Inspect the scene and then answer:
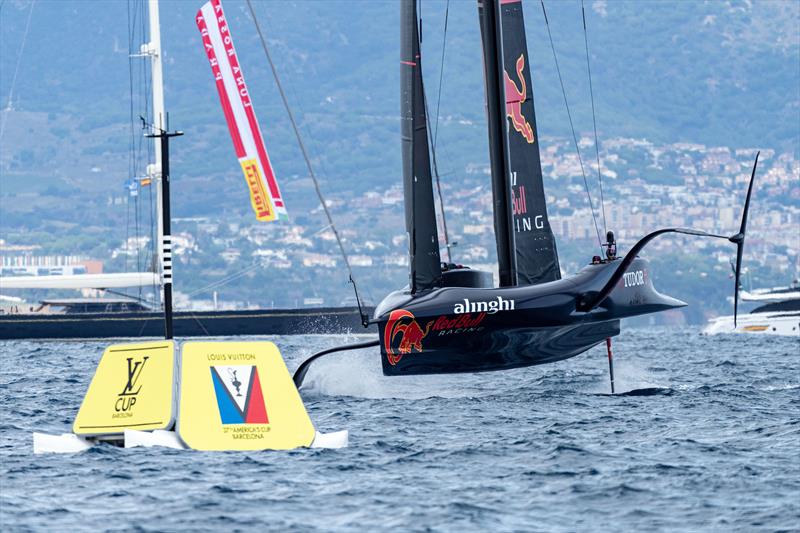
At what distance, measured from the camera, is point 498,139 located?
2048 centimetres

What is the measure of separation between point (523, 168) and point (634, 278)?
2.37 m

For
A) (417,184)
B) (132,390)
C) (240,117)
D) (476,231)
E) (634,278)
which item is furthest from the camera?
(476,231)

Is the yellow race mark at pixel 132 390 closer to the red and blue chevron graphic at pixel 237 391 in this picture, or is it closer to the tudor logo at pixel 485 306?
the red and blue chevron graphic at pixel 237 391

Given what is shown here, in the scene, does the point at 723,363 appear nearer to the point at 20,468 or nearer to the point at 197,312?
the point at 20,468

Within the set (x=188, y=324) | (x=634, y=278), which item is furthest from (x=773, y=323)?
(x=634, y=278)

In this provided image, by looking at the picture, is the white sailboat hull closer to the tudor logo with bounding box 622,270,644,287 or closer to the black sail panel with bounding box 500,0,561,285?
the black sail panel with bounding box 500,0,561,285

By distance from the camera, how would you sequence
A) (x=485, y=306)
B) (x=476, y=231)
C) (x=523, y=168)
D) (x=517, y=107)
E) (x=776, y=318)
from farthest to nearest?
(x=476, y=231) → (x=776, y=318) → (x=517, y=107) → (x=523, y=168) → (x=485, y=306)

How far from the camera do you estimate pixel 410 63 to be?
2016cm

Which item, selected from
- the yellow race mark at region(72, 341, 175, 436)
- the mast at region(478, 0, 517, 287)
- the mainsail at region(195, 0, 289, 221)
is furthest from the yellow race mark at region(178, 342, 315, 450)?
the mainsail at region(195, 0, 289, 221)

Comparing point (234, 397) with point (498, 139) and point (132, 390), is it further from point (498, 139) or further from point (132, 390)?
point (498, 139)

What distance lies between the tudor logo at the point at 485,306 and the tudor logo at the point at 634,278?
192cm

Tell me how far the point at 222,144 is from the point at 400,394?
7070 inches

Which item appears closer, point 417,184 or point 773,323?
point 417,184

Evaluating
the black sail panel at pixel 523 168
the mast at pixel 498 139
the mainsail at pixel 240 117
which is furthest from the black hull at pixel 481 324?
the mainsail at pixel 240 117
